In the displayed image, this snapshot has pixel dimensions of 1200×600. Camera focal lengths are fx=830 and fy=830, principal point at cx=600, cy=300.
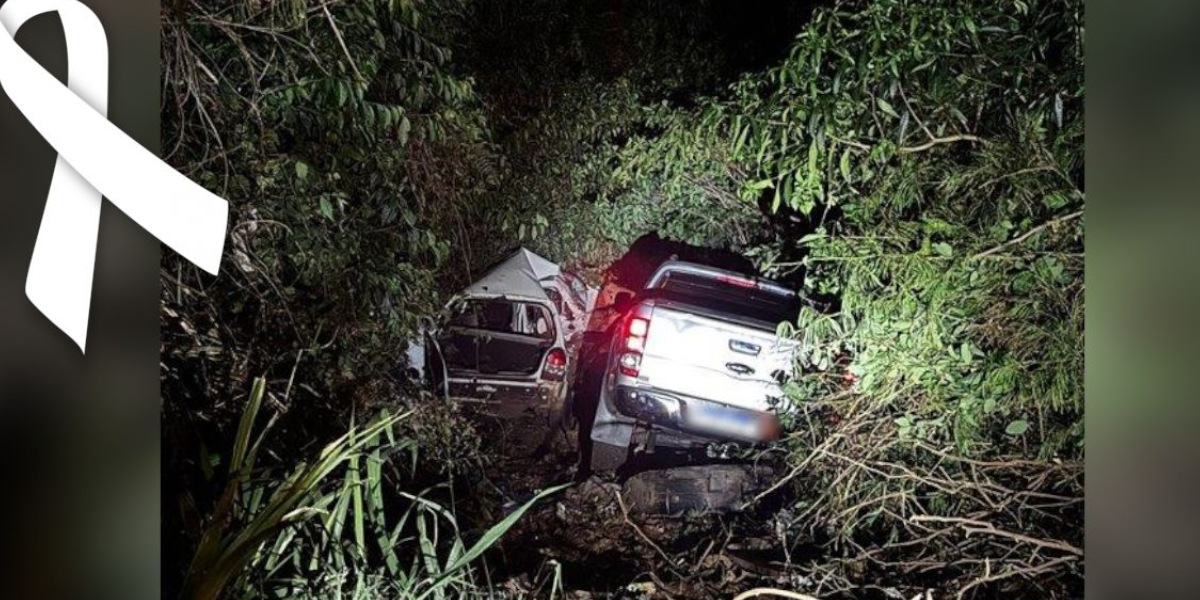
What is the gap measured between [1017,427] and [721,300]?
94cm

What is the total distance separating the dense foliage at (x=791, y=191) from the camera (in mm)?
2379

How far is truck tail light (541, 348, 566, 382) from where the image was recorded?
2.41 metres

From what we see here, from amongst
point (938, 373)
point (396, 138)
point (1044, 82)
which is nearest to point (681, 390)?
point (938, 373)

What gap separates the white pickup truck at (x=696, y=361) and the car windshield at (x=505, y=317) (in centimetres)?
21

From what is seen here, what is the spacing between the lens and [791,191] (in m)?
2.39

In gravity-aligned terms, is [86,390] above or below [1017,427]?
below

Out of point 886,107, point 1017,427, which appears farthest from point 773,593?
point 886,107

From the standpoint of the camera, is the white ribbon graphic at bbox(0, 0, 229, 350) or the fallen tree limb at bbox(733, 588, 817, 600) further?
the fallen tree limb at bbox(733, 588, 817, 600)

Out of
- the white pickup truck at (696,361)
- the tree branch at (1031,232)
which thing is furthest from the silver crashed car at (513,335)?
the tree branch at (1031,232)

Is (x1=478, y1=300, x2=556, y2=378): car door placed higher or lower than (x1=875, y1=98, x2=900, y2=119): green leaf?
lower

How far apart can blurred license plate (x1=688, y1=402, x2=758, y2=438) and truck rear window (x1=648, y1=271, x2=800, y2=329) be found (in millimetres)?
263

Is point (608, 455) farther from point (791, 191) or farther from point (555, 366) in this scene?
point (791, 191)

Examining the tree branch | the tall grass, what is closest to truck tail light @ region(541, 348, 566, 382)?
the tall grass

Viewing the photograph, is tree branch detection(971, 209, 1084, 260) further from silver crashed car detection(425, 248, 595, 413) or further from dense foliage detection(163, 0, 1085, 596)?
silver crashed car detection(425, 248, 595, 413)
